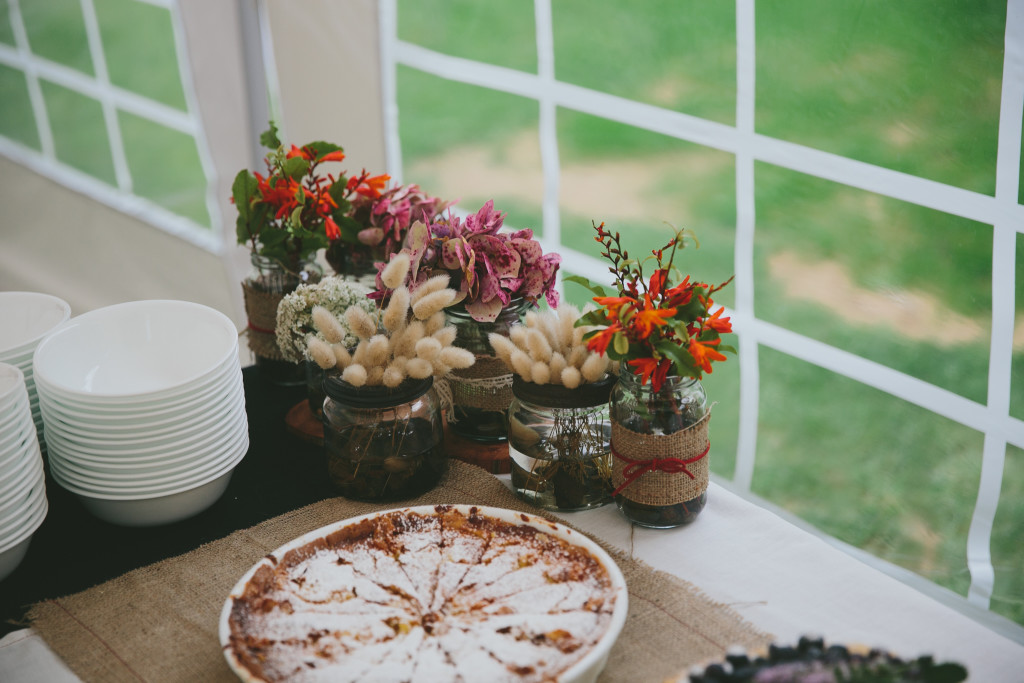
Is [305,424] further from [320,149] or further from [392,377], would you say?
[320,149]

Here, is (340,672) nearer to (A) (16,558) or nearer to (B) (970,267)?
Answer: (A) (16,558)

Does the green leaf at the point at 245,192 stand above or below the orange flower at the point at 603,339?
above

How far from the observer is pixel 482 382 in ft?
4.23

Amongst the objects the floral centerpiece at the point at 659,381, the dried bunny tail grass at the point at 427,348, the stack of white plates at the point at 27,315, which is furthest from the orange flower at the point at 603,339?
the stack of white plates at the point at 27,315

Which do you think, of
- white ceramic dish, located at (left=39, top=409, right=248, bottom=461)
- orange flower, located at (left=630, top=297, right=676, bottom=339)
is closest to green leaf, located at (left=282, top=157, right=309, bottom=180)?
white ceramic dish, located at (left=39, top=409, right=248, bottom=461)

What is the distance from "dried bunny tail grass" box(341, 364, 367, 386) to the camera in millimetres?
1089

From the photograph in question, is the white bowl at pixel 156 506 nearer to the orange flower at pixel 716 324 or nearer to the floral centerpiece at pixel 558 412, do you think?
the floral centerpiece at pixel 558 412

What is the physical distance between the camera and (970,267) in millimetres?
2512

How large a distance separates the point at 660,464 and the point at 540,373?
0.19 meters

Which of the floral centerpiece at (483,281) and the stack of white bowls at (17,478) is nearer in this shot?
the stack of white bowls at (17,478)

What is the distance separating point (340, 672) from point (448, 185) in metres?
3.69

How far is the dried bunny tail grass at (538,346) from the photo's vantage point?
1103 mm

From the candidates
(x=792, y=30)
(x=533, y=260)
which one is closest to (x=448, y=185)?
(x=792, y=30)

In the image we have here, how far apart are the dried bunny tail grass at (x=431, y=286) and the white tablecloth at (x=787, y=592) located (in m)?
0.36
